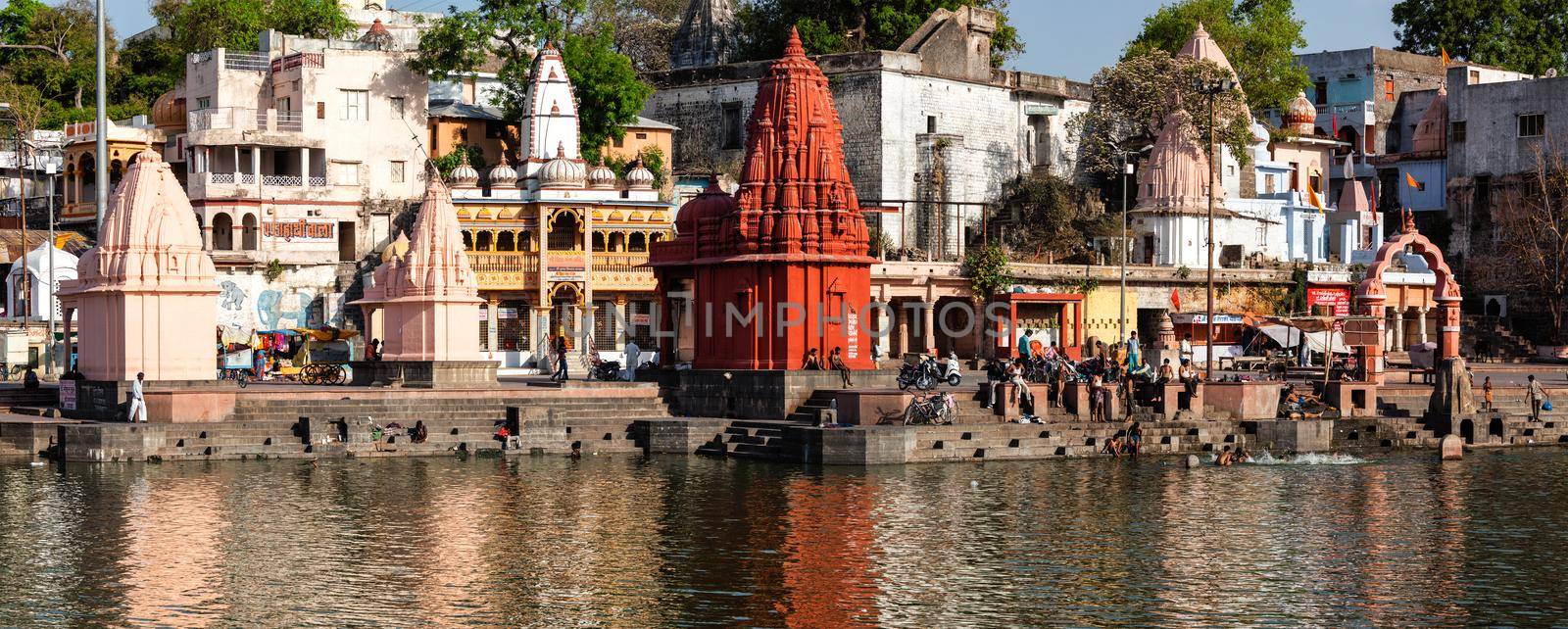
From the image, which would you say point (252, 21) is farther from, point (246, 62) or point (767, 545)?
point (767, 545)

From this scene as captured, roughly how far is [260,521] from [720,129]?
39.0 metres

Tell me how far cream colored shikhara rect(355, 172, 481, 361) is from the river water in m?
6.81

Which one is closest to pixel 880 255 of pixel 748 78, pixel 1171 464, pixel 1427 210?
pixel 748 78

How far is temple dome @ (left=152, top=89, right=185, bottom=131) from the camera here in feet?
207

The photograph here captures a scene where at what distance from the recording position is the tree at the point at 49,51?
74.4 m

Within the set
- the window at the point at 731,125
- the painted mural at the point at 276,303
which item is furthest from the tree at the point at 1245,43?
the painted mural at the point at 276,303

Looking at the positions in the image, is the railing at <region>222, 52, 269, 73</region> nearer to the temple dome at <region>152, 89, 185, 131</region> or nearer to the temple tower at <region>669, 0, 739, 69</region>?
the temple dome at <region>152, 89, 185, 131</region>

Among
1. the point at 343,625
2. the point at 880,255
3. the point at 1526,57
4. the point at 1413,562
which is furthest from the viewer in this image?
the point at 1526,57

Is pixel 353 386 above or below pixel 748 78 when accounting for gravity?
below

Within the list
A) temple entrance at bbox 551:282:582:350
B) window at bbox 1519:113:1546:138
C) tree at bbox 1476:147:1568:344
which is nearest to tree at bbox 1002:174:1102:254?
tree at bbox 1476:147:1568:344

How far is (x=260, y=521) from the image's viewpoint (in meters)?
29.1

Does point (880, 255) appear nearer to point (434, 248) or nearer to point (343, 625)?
point (434, 248)

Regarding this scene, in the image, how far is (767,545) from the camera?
27.7 meters

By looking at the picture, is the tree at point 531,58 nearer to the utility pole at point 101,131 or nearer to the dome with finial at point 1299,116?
the utility pole at point 101,131
